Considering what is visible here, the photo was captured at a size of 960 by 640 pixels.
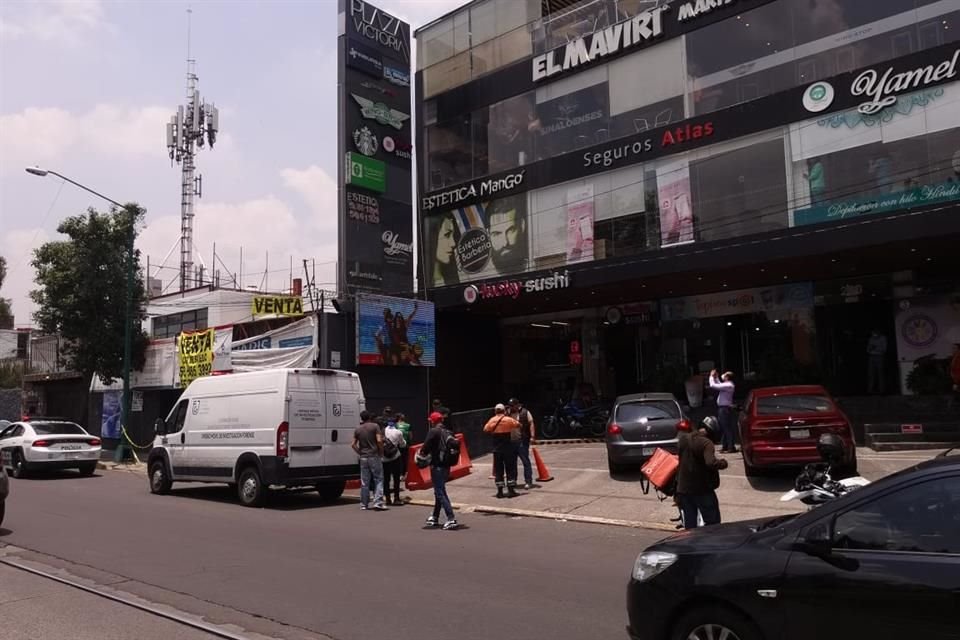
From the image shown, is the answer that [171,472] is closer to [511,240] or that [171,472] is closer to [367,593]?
[367,593]

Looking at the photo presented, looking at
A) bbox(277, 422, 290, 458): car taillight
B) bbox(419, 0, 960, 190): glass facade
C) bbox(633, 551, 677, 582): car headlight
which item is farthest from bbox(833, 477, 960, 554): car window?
bbox(419, 0, 960, 190): glass facade

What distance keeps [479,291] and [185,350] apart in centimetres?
1057

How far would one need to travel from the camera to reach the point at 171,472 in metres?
16.2

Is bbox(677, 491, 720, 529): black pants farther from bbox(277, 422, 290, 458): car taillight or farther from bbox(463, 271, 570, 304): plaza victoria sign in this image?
bbox(463, 271, 570, 304): plaza victoria sign

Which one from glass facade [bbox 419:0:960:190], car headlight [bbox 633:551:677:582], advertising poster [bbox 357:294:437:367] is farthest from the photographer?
advertising poster [bbox 357:294:437:367]

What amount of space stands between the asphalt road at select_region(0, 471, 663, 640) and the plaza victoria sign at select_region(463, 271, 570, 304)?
1151cm

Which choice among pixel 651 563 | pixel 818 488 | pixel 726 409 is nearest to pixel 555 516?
pixel 726 409

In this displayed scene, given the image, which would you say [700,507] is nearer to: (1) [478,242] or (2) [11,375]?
(1) [478,242]

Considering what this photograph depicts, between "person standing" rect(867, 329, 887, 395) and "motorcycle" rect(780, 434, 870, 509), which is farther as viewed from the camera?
"person standing" rect(867, 329, 887, 395)

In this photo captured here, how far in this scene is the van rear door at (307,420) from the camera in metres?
14.0

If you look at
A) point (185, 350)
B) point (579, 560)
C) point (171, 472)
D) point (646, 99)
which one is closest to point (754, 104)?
point (646, 99)

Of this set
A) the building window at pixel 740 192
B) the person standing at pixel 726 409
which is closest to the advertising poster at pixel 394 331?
the building window at pixel 740 192

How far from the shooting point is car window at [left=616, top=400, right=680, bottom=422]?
14930mm

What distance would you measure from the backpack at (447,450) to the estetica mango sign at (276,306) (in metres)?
14.1
